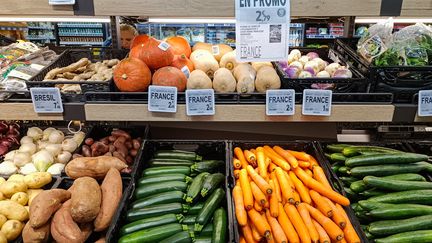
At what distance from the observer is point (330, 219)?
1479 mm

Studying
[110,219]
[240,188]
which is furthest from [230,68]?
[110,219]

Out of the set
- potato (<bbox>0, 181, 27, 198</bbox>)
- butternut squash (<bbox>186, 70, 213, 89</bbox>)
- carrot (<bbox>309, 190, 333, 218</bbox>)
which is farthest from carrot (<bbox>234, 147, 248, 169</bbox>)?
potato (<bbox>0, 181, 27, 198</bbox>)

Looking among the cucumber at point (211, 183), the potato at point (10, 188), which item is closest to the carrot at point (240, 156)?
the cucumber at point (211, 183)

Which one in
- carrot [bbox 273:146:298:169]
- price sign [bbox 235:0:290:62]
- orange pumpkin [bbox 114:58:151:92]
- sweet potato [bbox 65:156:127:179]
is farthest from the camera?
carrot [bbox 273:146:298:169]

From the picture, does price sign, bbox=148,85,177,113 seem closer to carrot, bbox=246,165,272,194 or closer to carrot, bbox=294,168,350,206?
carrot, bbox=246,165,272,194

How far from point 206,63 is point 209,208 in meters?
0.69

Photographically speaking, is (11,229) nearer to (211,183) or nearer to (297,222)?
(211,183)

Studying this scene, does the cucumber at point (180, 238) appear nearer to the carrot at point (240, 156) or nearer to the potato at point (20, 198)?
the carrot at point (240, 156)

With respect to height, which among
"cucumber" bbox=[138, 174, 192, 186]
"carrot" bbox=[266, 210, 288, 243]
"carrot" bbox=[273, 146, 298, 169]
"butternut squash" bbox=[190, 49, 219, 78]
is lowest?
"carrot" bbox=[266, 210, 288, 243]

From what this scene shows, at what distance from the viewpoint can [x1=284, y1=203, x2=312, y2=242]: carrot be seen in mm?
1392

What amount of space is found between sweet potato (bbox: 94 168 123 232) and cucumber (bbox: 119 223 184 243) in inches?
4.0

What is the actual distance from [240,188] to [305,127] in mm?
827

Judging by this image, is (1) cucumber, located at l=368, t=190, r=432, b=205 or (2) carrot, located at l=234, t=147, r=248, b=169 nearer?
(1) cucumber, located at l=368, t=190, r=432, b=205

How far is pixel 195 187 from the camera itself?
1.64 metres
